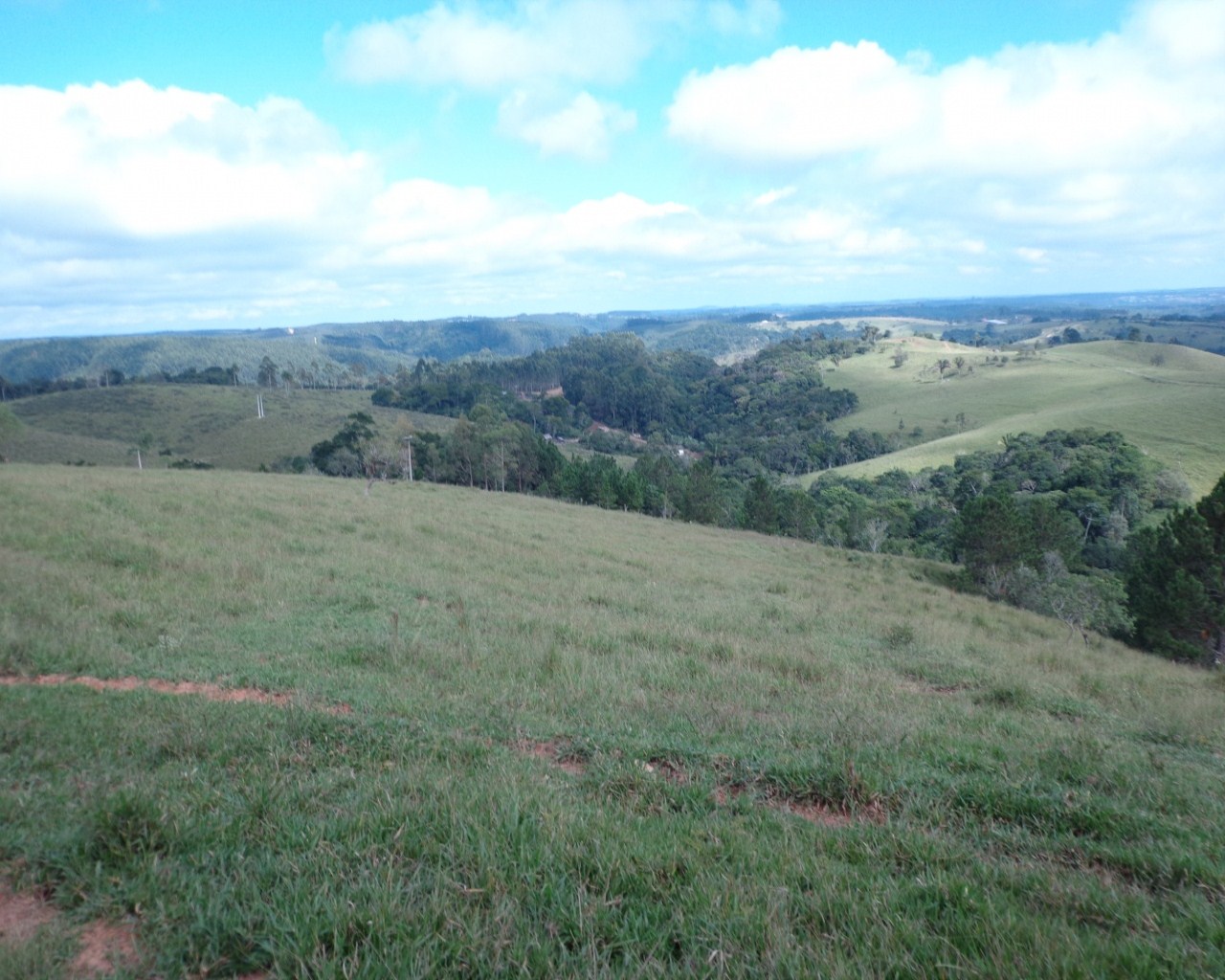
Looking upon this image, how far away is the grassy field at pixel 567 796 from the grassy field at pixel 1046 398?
82814 mm

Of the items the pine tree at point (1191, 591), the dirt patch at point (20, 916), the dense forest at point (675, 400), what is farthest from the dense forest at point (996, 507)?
the dirt patch at point (20, 916)

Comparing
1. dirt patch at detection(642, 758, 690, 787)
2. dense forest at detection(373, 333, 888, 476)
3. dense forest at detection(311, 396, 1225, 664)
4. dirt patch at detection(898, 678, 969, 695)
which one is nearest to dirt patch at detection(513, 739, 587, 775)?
dirt patch at detection(642, 758, 690, 787)

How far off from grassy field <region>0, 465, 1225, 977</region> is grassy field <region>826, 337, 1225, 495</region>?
82814mm

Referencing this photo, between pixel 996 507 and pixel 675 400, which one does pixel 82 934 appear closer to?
pixel 996 507

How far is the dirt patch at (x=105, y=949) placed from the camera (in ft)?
8.94

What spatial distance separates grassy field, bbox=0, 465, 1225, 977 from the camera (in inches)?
113

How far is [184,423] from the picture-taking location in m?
89.6

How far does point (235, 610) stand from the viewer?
31.8ft

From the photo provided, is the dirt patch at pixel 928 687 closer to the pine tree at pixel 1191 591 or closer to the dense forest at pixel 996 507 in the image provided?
the dense forest at pixel 996 507

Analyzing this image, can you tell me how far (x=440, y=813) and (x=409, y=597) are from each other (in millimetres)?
8463

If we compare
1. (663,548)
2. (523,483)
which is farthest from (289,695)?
(523,483)

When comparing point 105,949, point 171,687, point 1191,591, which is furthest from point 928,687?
point 1191,591

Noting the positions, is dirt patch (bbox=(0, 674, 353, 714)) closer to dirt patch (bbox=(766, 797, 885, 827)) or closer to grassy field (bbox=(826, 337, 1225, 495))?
dirt patch (bbox=(766, 797, 885, 827))

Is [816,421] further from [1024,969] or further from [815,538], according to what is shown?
[1024,969]
